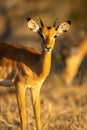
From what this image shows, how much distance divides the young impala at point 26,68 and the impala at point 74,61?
490cm

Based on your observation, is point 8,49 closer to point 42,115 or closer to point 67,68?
point 42,115

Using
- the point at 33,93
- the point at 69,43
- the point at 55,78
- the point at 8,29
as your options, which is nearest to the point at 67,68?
the point at 55,78

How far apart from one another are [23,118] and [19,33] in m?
11.2

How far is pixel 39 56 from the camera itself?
748cm

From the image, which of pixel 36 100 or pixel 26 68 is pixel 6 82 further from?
pixel 36 100

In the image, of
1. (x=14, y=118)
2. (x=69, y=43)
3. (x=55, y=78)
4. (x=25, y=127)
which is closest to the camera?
(x=25, y=127)

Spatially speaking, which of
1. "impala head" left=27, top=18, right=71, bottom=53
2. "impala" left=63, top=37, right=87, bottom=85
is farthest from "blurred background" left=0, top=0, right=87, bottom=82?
"impala head" left=27, top=18, right=71, bottom=53

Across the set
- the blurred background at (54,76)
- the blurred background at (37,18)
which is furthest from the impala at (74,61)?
the blurred background at (37,18)

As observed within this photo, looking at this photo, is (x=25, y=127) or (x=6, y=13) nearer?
Answer: (x=25, y=127)

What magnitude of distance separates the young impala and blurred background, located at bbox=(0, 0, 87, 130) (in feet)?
1.68

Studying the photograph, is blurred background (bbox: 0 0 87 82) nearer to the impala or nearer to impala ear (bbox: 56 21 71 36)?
the impala

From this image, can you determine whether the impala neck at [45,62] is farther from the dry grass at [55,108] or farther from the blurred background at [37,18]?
the blurred background at [37,18]

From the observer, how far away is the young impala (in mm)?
7293

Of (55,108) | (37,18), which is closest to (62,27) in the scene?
(55,108)
